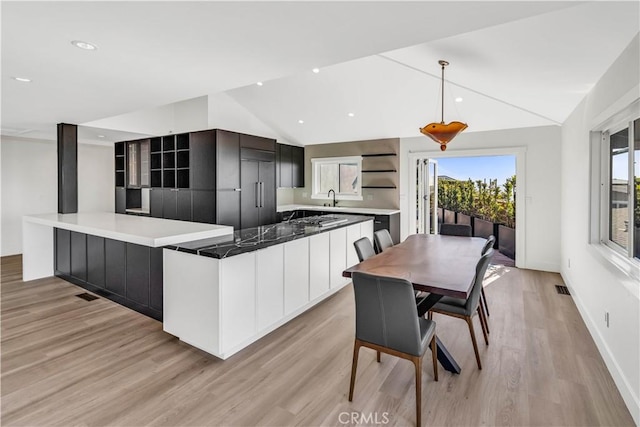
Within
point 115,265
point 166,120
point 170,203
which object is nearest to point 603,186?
point 115,265

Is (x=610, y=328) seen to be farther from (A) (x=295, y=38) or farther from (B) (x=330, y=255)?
(A) (x=295, y=38)

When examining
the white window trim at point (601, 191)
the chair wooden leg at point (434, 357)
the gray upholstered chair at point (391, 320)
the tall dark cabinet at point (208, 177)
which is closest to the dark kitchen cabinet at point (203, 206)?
the tall dark cabinet at point (208, 177)

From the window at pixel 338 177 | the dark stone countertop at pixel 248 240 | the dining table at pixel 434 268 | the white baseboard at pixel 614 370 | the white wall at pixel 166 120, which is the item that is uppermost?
the white wall at pixel 166 120

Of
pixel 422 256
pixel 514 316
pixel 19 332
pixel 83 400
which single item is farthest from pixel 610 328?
pixel 19 332

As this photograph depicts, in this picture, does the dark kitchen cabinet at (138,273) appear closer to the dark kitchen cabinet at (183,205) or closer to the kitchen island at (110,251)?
the kitchen island at (110,251)

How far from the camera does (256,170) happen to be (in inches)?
230

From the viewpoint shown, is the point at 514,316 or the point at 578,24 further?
the point at 514,316

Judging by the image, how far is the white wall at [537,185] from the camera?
16.5 ft

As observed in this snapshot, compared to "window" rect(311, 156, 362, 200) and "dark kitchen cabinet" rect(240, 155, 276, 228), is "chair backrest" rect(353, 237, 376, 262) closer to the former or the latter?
"dark kitchen cabinet" rect(240, 155, 276, 228)

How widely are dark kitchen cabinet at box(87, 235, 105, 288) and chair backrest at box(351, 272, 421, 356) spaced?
328cm

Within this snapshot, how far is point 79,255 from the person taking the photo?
13.9 feet

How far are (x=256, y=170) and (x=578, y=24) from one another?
470cm

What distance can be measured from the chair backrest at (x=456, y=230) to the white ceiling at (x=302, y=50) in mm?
1670

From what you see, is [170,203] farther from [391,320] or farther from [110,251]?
[391,320]
